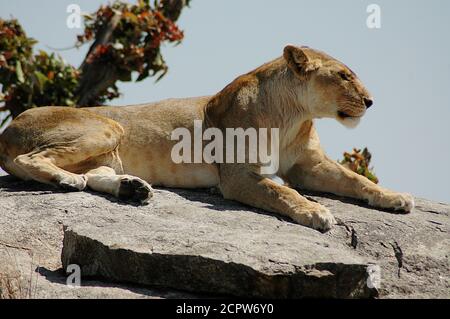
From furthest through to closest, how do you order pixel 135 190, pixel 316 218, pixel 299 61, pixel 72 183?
pixel 299 61 < pixel 72 183 < pixel 135 190 < pixel 316 218

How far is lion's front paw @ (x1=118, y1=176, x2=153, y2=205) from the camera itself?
778 centimetres

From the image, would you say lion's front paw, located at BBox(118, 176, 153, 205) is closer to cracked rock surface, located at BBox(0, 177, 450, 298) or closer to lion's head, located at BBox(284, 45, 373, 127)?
cracked rock surface, located at BBox(0, 177, 450, 298)

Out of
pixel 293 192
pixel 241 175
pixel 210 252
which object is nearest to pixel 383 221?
pixel 293 192

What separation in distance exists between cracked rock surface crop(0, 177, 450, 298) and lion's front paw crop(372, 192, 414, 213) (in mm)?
150

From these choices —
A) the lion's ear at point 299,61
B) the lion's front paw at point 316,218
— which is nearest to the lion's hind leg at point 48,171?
the lion's front paw at point 316,218

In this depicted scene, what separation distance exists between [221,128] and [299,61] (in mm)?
974

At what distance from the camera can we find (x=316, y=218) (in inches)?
292

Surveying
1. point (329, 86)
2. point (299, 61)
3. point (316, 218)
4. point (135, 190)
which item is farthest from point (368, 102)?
point (135, 190)

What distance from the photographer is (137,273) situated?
6387 millimetres

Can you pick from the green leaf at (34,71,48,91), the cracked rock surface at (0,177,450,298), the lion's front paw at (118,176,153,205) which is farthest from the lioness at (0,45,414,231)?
the green leaf at (34,71,48,91)

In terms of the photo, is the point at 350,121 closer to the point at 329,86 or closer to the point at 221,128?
the point at 329,86

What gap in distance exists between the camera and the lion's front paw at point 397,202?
809cm
